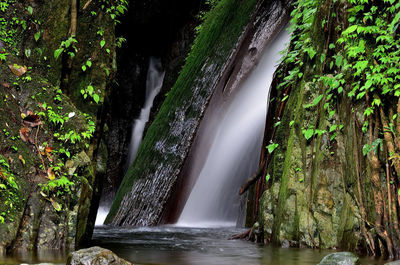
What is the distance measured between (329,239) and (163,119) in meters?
5.49

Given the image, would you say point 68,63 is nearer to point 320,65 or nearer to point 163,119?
point 320,65

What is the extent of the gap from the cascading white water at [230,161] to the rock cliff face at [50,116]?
3.57m

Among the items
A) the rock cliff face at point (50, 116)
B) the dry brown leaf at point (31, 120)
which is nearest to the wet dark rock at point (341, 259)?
the rock cliff face at point (50, 116)

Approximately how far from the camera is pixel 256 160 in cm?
758

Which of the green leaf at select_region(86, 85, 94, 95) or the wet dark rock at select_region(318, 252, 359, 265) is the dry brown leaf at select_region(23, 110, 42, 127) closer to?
the green leaf at select_region(86, 85, 94, 95)

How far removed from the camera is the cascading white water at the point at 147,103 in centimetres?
1534

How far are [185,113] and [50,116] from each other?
4.31 meters

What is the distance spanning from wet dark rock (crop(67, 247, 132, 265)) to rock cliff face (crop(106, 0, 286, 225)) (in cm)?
451

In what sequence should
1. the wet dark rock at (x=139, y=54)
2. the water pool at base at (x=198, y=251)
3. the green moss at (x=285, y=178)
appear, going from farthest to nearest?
1. the wet dark rock at (x=139, y=54)
2. the green moss at (x=285, y=178)
3. the water pool at base at (x=198, y=251)

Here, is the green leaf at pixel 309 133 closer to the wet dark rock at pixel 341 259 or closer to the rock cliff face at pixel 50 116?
the wet dark rock at pixel 341 259

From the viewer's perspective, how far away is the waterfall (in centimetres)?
1548

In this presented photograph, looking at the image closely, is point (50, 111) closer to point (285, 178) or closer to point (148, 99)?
point (285, 178)

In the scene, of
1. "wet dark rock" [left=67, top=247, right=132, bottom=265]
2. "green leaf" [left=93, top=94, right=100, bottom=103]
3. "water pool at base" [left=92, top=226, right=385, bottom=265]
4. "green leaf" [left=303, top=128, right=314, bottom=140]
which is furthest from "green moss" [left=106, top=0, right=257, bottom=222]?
"wet dark rock" [left=67, top=247, right=132, bottom=265]

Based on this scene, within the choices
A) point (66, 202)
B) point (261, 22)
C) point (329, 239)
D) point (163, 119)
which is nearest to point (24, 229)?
point (66, 202)
